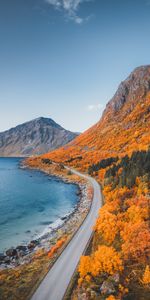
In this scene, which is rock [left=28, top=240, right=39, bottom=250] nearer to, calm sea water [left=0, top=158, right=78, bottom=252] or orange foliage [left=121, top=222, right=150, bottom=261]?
calm sea water [left=0, top=158, right=78, bottom=252]

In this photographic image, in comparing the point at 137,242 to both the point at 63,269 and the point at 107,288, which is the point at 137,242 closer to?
the point at 107,288

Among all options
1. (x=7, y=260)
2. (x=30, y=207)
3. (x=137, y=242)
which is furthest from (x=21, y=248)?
(x=30, y=207)

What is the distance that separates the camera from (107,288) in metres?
24.6

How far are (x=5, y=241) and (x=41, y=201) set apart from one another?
115ft

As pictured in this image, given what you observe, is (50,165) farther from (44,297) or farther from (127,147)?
(44,297)

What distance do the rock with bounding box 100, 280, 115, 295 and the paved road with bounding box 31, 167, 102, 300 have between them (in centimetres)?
447

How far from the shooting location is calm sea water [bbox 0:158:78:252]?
5244 centimetres

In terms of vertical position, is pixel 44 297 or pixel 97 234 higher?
pixel 97 234

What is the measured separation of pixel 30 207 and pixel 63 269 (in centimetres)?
4629

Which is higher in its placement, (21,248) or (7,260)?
(21,248)

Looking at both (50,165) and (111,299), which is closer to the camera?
(111,299)

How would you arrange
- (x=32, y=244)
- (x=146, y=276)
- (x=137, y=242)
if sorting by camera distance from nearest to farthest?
(x=146, y=276) < (x=137, y=242) < (x=32, y=244)

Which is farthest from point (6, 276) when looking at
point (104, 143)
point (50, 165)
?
point (104, 143)

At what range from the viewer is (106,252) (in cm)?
2941
